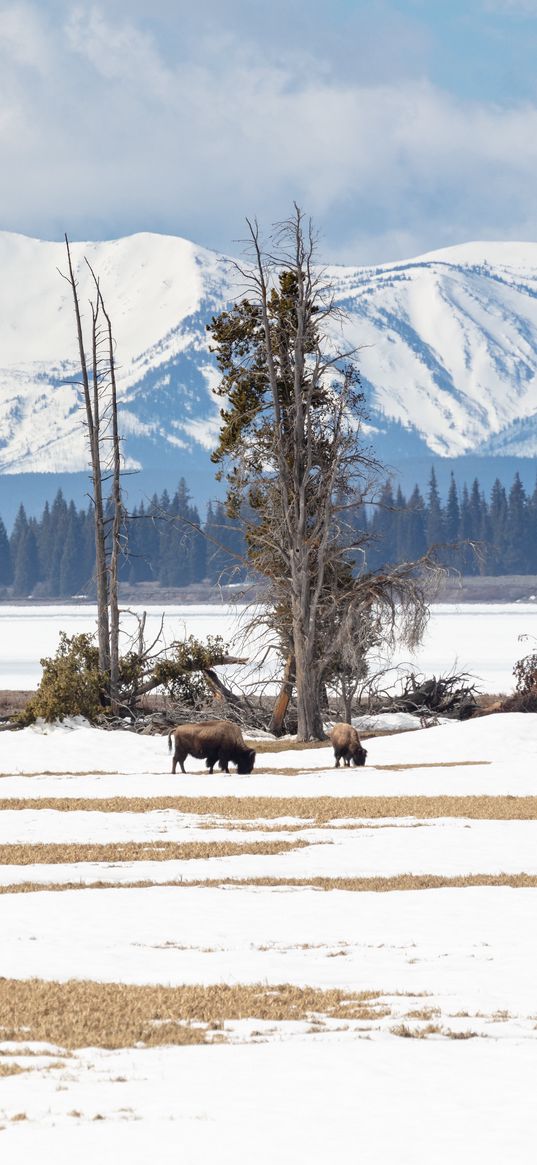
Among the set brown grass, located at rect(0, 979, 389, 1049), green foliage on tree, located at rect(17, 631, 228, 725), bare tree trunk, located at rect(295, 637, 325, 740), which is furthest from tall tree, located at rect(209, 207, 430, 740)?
brown grass, located at rect(0, 979, 389, 1049)

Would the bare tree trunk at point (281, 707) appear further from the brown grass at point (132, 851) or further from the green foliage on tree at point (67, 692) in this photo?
the brown grass at point (132, 851)

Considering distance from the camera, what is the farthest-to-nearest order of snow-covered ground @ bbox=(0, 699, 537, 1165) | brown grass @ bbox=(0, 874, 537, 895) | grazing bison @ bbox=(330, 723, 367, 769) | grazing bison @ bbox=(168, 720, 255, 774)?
grazing bison @ bbox=(330, 723, 367, 769) < grazing bison @ bbox=(168, 720, 255, 774) < brown grass @ bbox=(0, 874, 537, 895) < snow-covered ground @ bbox=(0, 699, 537, 1165)

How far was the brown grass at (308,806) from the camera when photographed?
25625mm

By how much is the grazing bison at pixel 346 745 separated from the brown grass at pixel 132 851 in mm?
12535

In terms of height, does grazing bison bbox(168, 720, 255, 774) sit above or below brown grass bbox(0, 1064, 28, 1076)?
below

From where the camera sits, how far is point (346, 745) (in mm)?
34781

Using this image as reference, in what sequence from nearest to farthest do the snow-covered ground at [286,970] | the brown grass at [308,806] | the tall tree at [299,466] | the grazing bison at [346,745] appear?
the snow-covered ground at [286,970]
the brown grass at [308,806]
the grazing bison at [346,745]
the tall tree at [299,466]

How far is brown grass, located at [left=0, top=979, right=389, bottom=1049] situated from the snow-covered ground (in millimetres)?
214

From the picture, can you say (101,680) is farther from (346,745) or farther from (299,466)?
(346,745)

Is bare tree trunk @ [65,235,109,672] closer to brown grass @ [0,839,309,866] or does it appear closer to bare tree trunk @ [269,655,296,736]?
bare tree trunk @ [269,655,296,736]

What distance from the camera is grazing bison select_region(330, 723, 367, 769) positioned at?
3478 cm

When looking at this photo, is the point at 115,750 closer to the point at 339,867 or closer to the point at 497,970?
the point at 339,867

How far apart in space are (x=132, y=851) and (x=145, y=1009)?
1011 centimetres

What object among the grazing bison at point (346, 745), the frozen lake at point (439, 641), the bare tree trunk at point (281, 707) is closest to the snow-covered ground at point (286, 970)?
the grazing bison at point (346, 745)
